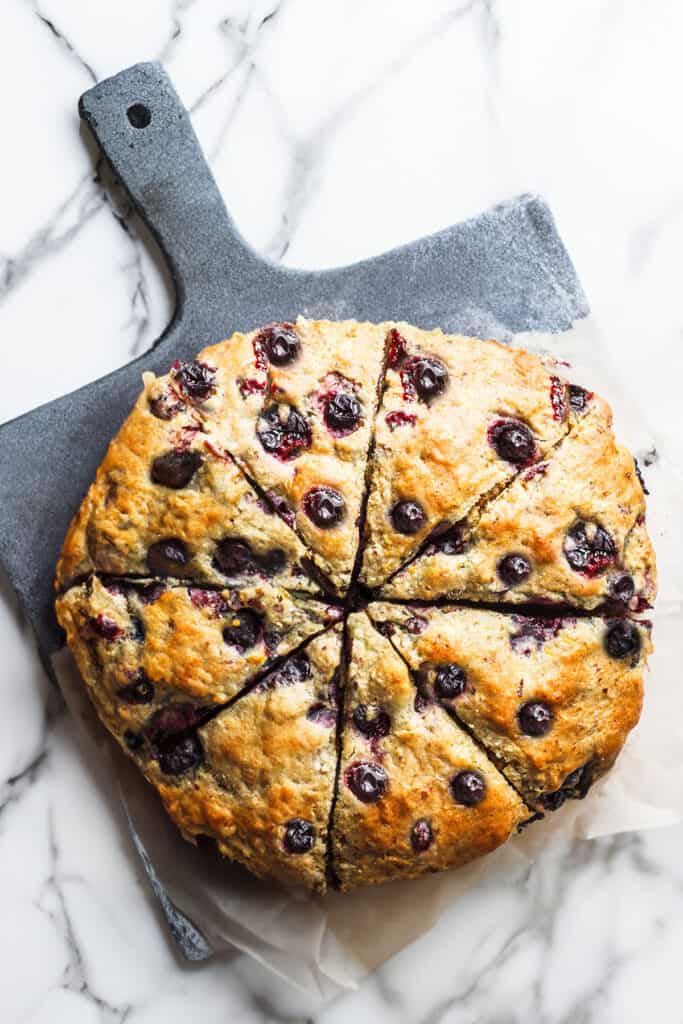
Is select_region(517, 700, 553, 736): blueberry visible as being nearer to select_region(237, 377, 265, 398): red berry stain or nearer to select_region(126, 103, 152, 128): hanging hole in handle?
select_region(237, 377, 265, 398): red berry stain

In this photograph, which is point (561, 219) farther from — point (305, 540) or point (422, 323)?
point (305, 540)

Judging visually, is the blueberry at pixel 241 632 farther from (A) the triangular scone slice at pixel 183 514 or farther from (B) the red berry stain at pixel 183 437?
(B) the red berry stain at pixel 183 437

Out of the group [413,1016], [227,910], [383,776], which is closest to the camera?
[383,776]

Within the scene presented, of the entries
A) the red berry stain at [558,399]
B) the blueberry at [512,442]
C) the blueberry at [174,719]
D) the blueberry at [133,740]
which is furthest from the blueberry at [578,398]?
the blueberry at [133,740]

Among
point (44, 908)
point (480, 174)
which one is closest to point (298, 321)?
point (480, 174)

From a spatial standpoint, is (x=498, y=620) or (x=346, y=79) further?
(x=346, y=79)

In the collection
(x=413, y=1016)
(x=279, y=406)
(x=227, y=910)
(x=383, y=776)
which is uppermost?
(x=279, y=406)

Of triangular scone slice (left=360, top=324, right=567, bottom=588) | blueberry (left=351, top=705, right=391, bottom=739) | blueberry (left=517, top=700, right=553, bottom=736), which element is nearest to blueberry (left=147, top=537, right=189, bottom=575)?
triangular scone slice (left=360, top=324, right=567, bottom=588)

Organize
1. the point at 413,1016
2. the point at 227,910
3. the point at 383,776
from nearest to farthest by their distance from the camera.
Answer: the point at 383,776 < the point at 227,910 < the point at 413,1016
